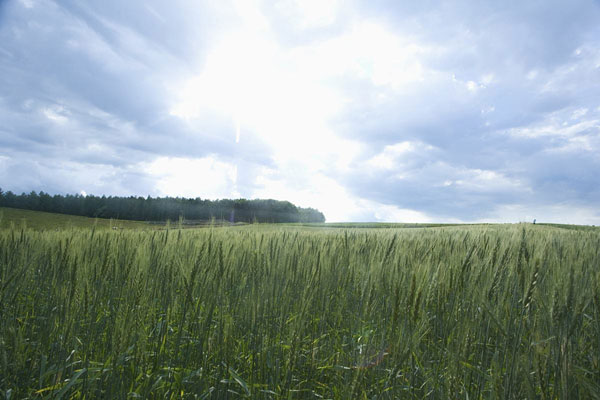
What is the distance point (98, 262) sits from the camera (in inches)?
77.1

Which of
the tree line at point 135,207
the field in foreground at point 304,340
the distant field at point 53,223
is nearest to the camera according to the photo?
the field in foreground at point 304,340

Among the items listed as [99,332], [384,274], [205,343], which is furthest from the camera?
[384,274]

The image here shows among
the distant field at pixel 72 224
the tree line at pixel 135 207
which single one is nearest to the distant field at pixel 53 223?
the distant field at pixel 72 224

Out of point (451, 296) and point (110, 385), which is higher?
point (451, 296)

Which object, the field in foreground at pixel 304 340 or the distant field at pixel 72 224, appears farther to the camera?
the distant field at pixel 72 224

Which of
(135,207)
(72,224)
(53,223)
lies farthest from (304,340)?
(135,207)

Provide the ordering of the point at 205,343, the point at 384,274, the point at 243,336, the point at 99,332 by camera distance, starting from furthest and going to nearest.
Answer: the point at 384,274 < the point at 99,332 < the point at 243,336 < the point at 205,343

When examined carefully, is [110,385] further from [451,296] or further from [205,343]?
[451,296]

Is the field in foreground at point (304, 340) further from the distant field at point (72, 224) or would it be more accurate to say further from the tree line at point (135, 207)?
the tree line at point (135, 207)

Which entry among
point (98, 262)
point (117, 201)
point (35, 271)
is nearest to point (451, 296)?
point (98, 262)

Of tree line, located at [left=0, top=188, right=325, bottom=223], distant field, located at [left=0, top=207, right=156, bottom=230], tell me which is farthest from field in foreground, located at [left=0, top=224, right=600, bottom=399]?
tree line, located at [left=0, top=188, right=325, bottom=223]

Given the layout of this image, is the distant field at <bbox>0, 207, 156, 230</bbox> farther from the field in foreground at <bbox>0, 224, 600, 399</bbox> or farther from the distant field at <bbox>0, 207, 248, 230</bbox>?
the field in foreground at <bbox>0, 224, 600, 399</bbox>

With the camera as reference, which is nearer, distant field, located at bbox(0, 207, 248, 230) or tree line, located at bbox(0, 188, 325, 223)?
distant field, located at bbox(0, 207, 248, 230)

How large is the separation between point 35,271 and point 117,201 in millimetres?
63261
